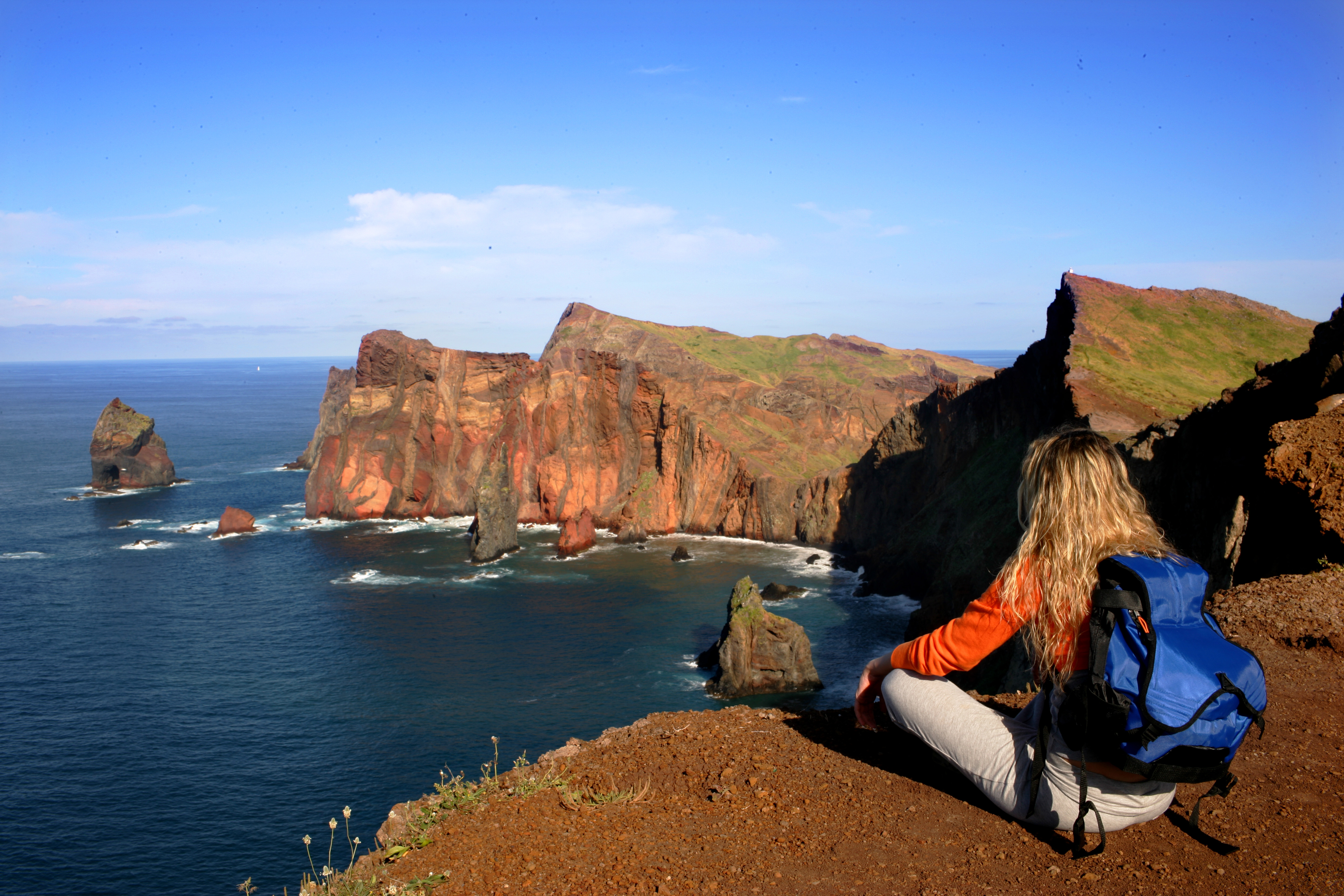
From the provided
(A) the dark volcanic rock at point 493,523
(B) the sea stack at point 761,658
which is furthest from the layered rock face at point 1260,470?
(A) the dark volcanic rock at point 493,523

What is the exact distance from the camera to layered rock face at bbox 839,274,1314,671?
4494 cm

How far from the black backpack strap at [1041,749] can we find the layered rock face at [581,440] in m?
78.9

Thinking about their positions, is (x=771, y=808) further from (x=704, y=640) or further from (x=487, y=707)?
(x=704, y=640)

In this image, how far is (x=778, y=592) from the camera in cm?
6247

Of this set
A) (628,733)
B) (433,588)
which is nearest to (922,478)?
(433,588)

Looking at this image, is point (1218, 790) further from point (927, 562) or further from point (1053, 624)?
point (927, 562)

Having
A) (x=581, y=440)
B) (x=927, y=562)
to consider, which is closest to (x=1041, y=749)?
(x=927, y=562)

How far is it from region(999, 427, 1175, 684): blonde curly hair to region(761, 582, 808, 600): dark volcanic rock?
2236 inches

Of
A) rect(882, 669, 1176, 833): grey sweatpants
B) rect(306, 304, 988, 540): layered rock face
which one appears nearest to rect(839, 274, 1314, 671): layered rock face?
rect(306, 304, 988, 540): layered rock face

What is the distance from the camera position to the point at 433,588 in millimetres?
66688

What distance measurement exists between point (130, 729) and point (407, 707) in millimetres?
13038

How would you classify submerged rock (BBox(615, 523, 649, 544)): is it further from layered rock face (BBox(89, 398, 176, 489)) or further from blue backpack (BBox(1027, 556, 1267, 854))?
blue backpack (BBox(1027, 556, 1267, 854))

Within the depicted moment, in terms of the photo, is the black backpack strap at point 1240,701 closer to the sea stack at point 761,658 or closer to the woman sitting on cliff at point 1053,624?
the woman sitting on cliff at point 1053,624

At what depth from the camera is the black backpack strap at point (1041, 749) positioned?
18.2 feet
